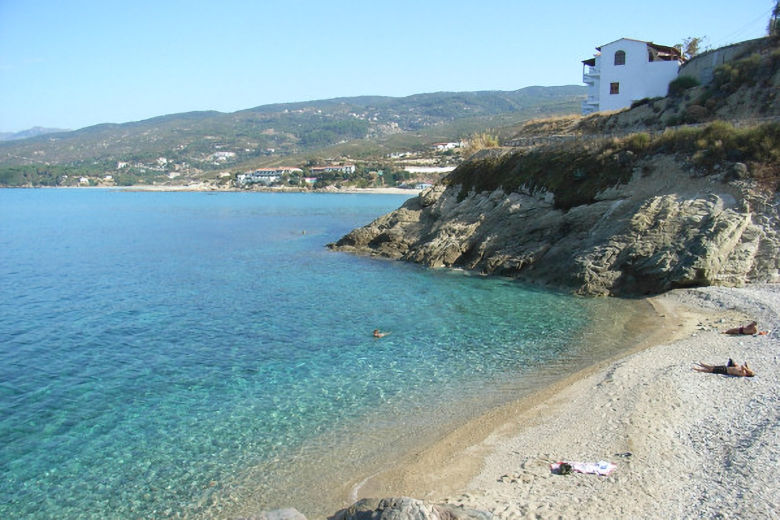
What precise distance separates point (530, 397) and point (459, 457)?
3630 mm

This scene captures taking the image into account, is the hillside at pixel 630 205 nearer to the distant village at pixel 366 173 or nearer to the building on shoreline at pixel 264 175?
the distant village at pixel 366 173

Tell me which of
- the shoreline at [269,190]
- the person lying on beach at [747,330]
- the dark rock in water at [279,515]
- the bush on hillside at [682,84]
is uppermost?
the bush on hillside at [682,84]

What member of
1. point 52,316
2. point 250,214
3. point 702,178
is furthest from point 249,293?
point 250,214

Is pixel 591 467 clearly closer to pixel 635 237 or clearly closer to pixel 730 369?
pixel 730 369

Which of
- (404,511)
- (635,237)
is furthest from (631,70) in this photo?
(404,511)

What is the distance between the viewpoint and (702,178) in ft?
89.4

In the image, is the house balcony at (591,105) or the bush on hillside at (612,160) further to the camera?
the house balcony at (591,105)

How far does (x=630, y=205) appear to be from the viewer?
91.5 feet

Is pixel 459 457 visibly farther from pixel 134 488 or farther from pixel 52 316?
pixel 52 316

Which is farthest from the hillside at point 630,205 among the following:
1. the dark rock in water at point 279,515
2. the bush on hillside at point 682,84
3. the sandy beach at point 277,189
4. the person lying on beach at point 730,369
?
the sandy beach at point 277,189

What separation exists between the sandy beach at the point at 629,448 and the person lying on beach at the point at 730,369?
212 mm

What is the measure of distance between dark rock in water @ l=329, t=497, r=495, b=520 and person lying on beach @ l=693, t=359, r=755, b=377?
9485 mm

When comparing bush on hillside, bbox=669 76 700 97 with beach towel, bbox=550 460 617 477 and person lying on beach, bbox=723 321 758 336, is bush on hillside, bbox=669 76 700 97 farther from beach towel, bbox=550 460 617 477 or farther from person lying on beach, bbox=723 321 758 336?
beach towel, bbox=550 460 617 477

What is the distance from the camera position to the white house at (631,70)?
4666 cm
